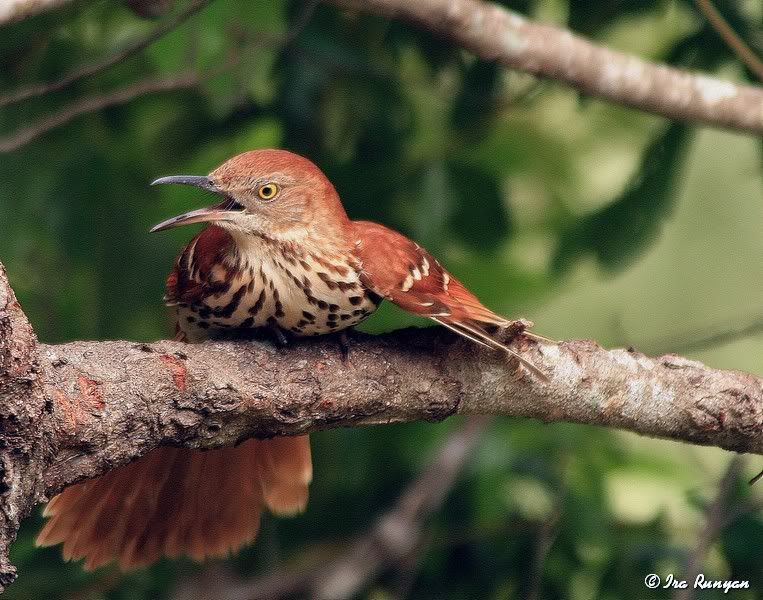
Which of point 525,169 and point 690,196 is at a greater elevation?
point 690,196

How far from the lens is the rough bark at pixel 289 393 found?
2.47 meters

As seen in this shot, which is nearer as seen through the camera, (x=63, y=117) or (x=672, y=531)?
(x=63, y=117)

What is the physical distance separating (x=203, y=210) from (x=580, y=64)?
1557mm

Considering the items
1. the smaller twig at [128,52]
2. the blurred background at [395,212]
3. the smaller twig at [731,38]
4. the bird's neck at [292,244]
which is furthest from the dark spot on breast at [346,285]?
the smaller twig at [731,38]

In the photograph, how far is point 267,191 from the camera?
3.75m

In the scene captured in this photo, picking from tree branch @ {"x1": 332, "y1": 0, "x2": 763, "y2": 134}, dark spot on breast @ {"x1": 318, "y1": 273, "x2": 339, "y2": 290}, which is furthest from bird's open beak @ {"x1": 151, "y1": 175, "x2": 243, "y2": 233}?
tree branch @ {"x1": 332, "y1": 0, "x2": 763, "y2": 134}

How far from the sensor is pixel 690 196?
27.2 feet

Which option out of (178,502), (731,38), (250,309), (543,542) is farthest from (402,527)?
(731,38)

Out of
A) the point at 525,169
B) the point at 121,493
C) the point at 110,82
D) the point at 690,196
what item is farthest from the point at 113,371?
the point at 690,196

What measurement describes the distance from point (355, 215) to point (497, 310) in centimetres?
74

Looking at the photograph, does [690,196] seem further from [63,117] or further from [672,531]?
[63,117]

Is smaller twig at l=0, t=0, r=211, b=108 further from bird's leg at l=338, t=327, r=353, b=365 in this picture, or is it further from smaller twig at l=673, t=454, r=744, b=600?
smaller twig at l=673, t=454, r=744, b=600

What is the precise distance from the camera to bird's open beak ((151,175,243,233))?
346 cm

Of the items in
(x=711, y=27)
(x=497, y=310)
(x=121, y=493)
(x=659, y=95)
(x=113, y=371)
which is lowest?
(x=121, y=493)
